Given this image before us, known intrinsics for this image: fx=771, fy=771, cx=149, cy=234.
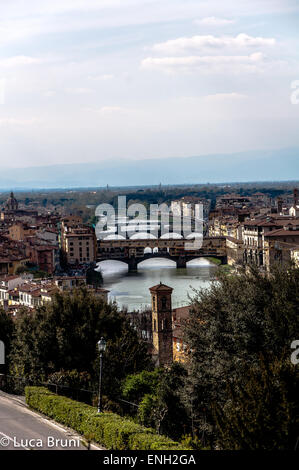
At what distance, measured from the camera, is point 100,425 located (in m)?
3.98

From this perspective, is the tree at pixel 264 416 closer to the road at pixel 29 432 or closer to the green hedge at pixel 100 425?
the green hedge at pixel 100 425

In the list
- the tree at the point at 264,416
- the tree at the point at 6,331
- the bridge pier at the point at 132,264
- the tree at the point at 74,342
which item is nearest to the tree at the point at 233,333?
the tree at the point at 74,342

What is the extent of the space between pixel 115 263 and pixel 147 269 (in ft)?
12.4

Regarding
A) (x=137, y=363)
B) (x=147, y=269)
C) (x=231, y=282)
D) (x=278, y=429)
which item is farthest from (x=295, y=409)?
(x=147, y=269)

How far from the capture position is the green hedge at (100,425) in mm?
3591

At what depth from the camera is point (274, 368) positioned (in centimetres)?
393

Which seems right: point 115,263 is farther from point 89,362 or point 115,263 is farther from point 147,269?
point 89,362

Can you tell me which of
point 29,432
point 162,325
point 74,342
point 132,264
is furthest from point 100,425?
point 132,264

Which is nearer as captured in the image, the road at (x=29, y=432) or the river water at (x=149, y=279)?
the road at (x=29, y=432)

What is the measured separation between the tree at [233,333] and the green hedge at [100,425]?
39.2 inches

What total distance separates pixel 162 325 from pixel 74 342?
11.2ft

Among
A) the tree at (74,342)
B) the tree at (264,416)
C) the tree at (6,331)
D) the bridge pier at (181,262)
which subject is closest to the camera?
the tree at (264,416)

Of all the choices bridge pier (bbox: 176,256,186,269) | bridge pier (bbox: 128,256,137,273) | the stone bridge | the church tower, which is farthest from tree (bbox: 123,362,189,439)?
the stone bridge

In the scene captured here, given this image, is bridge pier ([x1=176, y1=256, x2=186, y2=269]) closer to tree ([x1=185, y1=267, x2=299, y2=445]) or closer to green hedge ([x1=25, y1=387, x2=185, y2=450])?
tree ([x1=185, y1=267, x2=299, y2=445])
